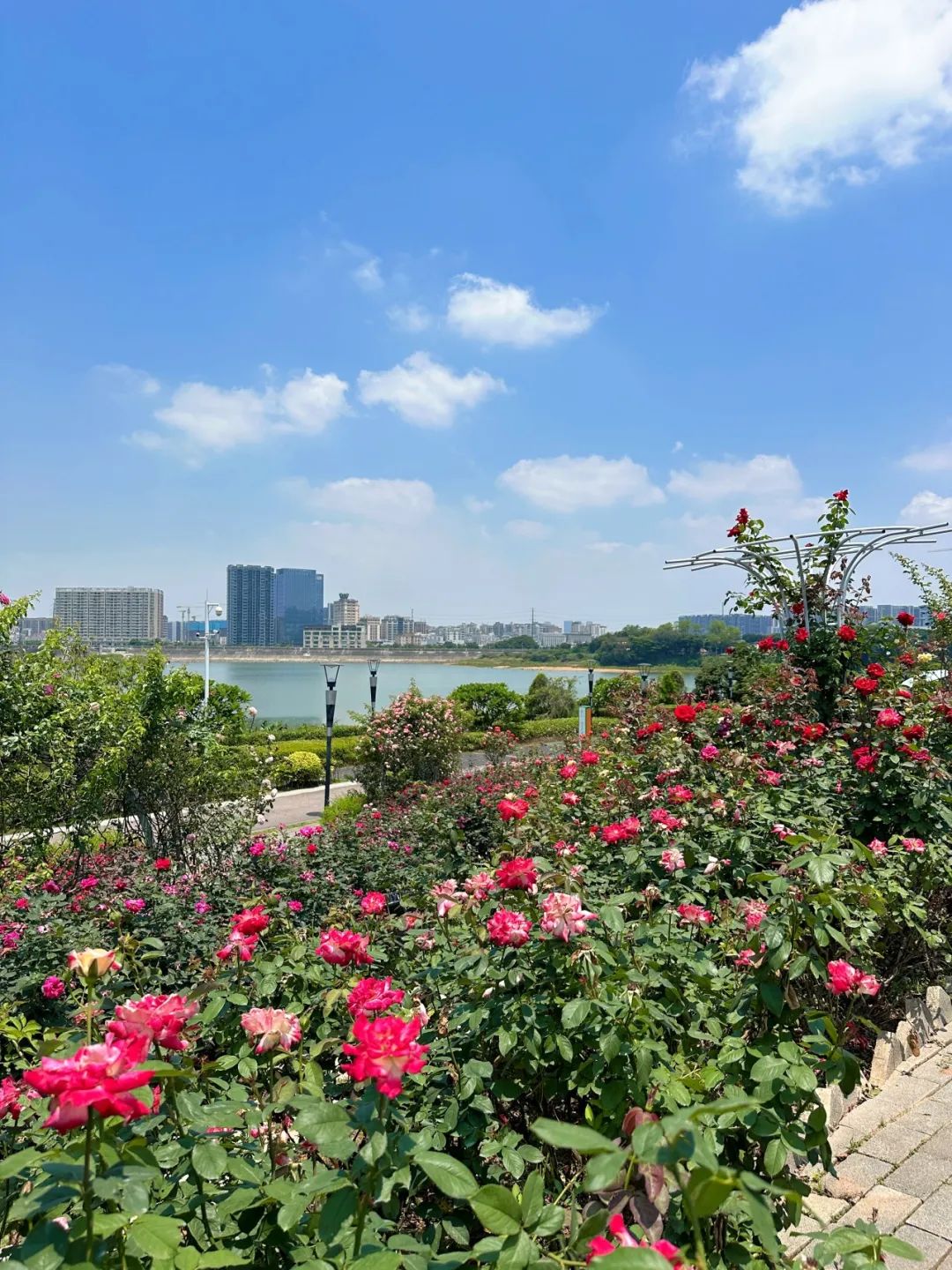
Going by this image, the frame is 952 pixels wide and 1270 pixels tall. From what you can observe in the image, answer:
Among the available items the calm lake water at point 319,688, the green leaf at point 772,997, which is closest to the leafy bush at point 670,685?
the calm lake water at point 319,688

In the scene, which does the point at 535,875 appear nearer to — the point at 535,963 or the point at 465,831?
the point at 535,963

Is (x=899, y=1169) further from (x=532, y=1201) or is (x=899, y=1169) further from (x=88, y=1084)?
(x=88, y=1084)

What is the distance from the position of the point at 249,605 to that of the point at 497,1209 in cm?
5649

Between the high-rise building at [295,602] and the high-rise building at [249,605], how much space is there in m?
1.05

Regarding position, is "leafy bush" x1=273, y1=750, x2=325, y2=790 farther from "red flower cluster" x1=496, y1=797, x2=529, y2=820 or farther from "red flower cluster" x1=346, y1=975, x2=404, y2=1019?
"red flower cluster" x1=346, y1=975, x2=404, y2=1019

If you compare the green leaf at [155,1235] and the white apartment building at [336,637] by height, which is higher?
the white apartment building at [336,637]

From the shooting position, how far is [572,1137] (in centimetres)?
69

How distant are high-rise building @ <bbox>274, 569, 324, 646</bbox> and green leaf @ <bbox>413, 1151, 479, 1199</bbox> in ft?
174

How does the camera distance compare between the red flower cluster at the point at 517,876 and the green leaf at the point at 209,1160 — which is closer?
the green leaf at the point at 209,1160

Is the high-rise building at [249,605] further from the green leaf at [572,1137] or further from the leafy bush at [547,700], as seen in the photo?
the green leaf at [572,1137]

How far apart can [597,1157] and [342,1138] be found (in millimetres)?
386

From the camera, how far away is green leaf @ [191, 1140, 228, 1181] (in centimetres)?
102

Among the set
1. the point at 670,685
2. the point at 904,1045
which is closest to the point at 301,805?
the point at 904,1045

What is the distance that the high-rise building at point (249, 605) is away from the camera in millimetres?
53906
